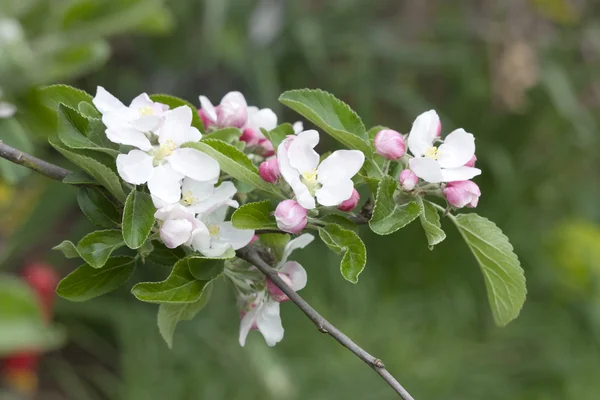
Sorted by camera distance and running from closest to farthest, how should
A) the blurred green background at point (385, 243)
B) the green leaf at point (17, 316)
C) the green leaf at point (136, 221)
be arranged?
the green leaf at point (136, 221)
the green leaf at point (17, 316)
the blurred green background at point (385, 243)

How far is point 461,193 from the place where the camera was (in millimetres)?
383

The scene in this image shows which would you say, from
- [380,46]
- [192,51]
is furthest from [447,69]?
[192,51]

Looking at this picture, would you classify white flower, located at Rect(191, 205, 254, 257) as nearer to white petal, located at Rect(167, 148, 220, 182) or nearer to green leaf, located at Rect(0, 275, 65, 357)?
white petal, located at Rect(167, 148, 220, 182)

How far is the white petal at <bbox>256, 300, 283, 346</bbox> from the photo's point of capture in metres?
0.41

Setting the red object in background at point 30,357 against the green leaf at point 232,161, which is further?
the red object in background at point 30,357

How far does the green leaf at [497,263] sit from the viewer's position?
15.8 inches

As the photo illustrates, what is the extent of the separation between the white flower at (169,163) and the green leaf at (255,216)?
0.02 m

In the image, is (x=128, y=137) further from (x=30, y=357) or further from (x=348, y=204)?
(x=30, y=357)

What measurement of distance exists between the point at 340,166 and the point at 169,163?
0.30 feet

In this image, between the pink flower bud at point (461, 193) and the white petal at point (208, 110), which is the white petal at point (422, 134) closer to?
the pink flower bud at point (461, 193)

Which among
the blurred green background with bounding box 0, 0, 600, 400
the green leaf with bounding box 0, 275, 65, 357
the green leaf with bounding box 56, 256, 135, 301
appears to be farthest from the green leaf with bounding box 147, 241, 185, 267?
the blurred green background with bounding box 0, 0, 600, 400

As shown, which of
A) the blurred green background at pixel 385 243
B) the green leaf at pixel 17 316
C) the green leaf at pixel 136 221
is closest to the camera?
the green leaf at pixel 136 221

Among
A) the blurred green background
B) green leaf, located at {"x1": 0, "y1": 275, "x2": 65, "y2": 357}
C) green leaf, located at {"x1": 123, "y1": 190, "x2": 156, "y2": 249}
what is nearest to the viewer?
green leaf, located at {"x1": 123, "y1": 190, "x2": 156, "y2": 249}

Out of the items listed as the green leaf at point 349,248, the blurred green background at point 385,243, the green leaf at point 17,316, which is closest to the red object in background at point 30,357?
the blurred green background at point 385,243
